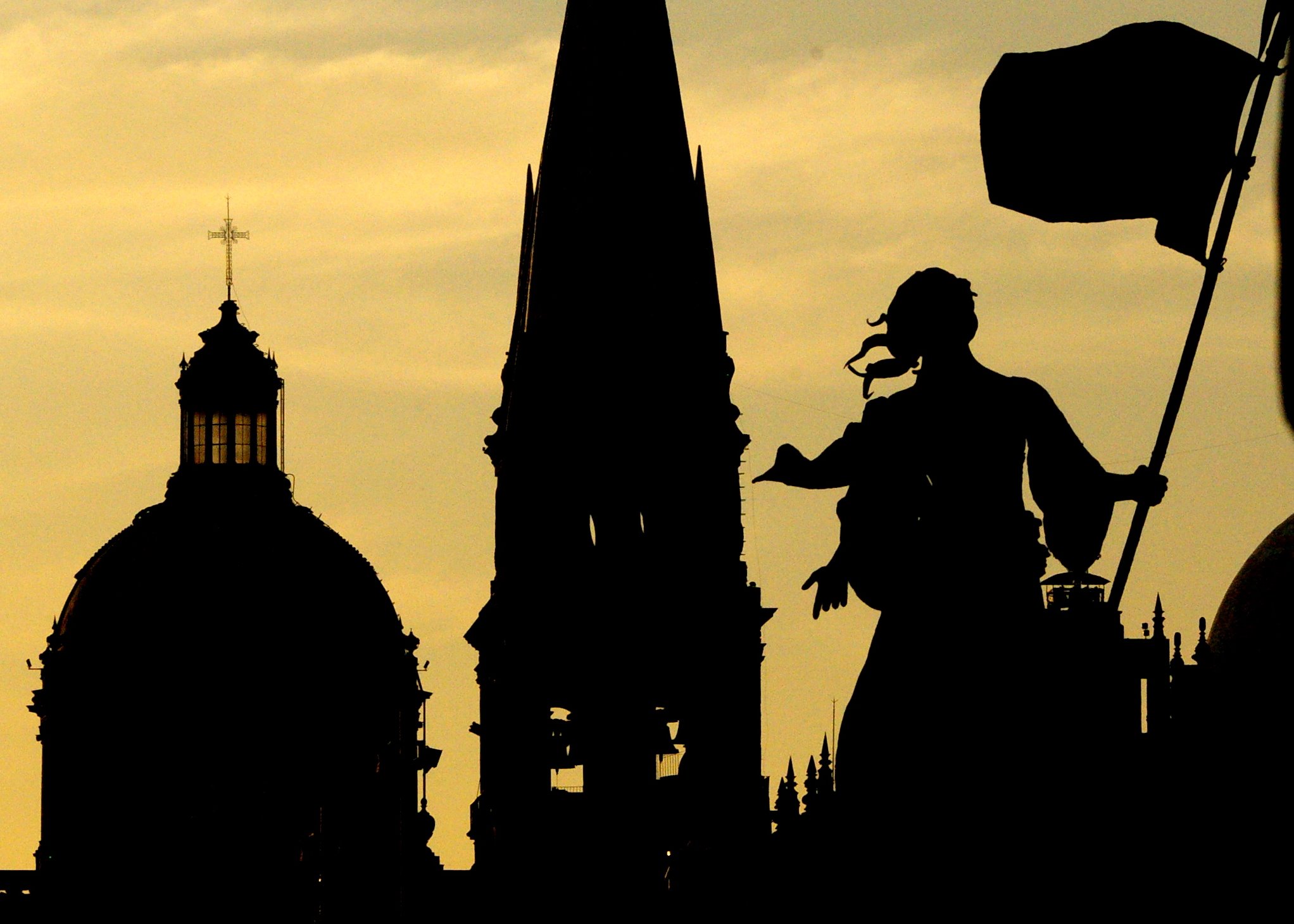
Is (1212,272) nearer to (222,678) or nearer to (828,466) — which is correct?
(828,466)

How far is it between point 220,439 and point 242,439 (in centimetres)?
75

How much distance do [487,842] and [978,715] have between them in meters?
91.7

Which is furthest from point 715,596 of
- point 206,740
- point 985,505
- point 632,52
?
point 985,505

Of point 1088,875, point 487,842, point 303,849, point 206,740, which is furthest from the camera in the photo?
point 206,740

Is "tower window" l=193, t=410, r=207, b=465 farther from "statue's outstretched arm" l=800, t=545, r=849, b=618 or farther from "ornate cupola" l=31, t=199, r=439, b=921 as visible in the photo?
"statue's outstretched arm" l=800, t=545, r=849, b=618

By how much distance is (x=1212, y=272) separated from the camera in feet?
77.4

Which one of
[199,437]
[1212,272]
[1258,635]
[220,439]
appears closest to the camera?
[1212,272]

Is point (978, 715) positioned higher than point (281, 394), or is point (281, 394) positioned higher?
point (281, 394)

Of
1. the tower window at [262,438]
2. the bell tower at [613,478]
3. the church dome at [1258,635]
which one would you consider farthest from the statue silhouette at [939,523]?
the tower window at [262,438]

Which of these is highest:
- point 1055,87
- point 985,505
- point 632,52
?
point 632,52

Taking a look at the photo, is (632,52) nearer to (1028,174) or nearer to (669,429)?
(669,429)

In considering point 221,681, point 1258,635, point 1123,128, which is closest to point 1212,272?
point 1123,128

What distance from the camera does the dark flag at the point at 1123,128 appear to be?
23.7 meters

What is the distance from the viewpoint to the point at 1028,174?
23.9 m
